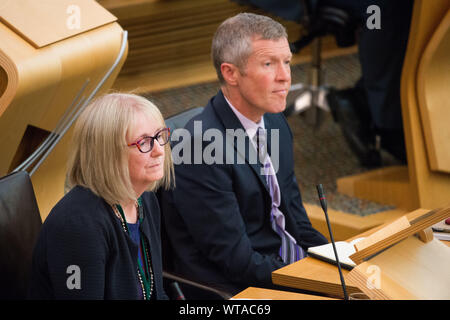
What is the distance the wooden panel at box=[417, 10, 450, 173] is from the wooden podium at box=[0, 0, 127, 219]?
1.20 metres

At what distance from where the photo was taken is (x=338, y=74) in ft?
16.7

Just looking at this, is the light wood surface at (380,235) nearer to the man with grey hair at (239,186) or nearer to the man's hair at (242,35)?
the man with grey hair at (239,186)

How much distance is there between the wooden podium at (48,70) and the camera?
6.32 ft

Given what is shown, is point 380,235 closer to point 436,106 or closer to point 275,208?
point 275,208

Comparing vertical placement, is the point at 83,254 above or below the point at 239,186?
below

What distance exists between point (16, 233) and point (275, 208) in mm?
781

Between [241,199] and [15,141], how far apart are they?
0.67m

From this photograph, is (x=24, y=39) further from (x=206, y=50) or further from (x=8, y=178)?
(x=206, y=50)

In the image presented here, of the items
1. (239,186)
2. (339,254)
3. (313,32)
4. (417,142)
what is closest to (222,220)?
(239,186)

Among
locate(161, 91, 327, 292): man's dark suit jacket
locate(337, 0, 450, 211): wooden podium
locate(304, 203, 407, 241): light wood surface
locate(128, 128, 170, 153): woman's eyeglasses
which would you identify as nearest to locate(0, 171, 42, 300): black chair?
locate(128, 128, 170, 153): woman's eyeglasses

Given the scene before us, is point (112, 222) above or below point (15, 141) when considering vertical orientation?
below

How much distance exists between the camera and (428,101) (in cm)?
283
